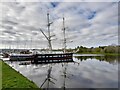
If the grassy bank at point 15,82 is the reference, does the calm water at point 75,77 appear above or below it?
below

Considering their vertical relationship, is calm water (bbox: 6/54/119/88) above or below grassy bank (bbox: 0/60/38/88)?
below

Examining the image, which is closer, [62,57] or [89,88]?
[89,88]

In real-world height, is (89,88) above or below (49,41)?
below

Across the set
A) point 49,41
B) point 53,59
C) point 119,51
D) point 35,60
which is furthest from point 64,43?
point 119,51

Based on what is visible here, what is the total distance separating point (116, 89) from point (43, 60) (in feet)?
176

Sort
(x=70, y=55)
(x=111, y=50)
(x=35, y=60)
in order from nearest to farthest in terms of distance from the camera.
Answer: (x=35, y=60)
(x=70, y=55)
(x=111, y=50)

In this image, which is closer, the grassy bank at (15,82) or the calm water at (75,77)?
the grassy bank at (15,82)

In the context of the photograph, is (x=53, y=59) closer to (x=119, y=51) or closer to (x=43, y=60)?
(x=43, y=60)

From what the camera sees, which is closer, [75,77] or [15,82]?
[15,82]

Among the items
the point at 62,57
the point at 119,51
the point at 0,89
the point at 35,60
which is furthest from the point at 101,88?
the point at 119,51

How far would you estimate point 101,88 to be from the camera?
837 inches

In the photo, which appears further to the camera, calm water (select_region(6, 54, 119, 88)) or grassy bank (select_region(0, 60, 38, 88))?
calm water (select_region(6, 54, 119, 88))

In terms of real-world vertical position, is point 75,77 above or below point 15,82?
below

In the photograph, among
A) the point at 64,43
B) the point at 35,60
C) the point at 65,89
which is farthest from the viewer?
the point at 64,43
